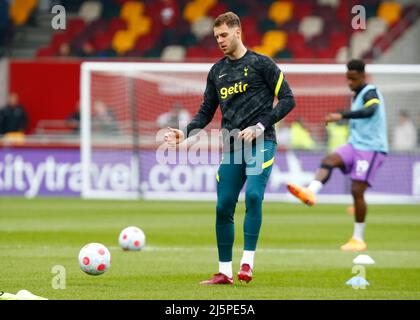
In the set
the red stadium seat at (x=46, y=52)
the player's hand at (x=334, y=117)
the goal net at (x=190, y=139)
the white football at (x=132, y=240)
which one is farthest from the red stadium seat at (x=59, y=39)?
the player's hand at (x=334, y=117)

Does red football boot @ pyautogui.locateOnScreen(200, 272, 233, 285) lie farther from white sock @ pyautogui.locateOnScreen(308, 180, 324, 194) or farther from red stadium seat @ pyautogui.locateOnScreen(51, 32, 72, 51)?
red stadium seat @ pyautogui.locateOnScreen(51, 32, 72, 51)

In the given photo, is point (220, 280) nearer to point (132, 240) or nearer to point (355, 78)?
point (132, 240)

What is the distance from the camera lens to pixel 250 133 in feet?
30.0

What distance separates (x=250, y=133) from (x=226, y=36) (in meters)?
0.96

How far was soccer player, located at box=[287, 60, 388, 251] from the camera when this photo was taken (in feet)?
43.8

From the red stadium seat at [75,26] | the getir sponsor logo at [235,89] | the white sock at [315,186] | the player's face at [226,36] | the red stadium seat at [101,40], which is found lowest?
the white sock at [315,186]

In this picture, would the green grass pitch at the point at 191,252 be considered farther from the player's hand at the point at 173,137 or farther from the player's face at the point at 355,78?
the player's face at the point at 355,78

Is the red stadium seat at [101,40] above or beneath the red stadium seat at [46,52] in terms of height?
above

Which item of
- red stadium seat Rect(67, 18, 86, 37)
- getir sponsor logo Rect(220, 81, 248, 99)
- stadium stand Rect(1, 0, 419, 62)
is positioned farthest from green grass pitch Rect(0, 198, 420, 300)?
red stadium seat Rect(67, 18, 86, 37)

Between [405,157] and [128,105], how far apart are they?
727cm

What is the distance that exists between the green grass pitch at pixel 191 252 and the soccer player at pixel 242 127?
52 centimetres

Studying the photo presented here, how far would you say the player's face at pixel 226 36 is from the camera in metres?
9.35

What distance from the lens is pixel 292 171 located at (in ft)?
80.4

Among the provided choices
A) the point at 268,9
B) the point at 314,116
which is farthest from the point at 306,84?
the point at 268,9
